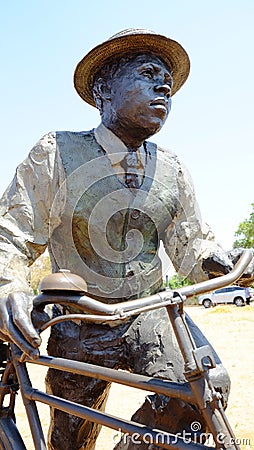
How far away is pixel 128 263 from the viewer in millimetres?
2350

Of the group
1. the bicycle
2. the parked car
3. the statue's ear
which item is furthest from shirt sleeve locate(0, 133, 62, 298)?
the parked car

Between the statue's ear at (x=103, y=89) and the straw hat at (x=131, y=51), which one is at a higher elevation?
the straw hat at (x=131, y=51)

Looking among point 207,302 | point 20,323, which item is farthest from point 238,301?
point 20,323

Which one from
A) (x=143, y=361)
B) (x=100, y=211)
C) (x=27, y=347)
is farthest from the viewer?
(x=100, y=211)

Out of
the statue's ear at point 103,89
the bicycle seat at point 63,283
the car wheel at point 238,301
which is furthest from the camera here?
the car wheel at point 238,301

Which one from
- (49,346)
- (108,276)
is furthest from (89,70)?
(49,346)

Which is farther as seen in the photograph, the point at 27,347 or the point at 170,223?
the point at 170,223

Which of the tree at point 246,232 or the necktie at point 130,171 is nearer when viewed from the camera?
the necktie at point 130,171

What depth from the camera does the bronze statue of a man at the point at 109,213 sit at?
87.6 inches

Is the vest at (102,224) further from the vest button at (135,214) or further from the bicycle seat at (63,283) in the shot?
the bicycle seat at (63,283)

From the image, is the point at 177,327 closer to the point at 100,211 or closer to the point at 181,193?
the point at 100,211

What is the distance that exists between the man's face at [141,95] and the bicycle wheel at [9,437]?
52.8 inches

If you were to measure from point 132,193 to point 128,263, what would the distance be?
33 cm

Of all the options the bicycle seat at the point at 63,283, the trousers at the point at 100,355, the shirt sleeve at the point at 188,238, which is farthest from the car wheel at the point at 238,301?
the bicycle seat at the point at 63,283
